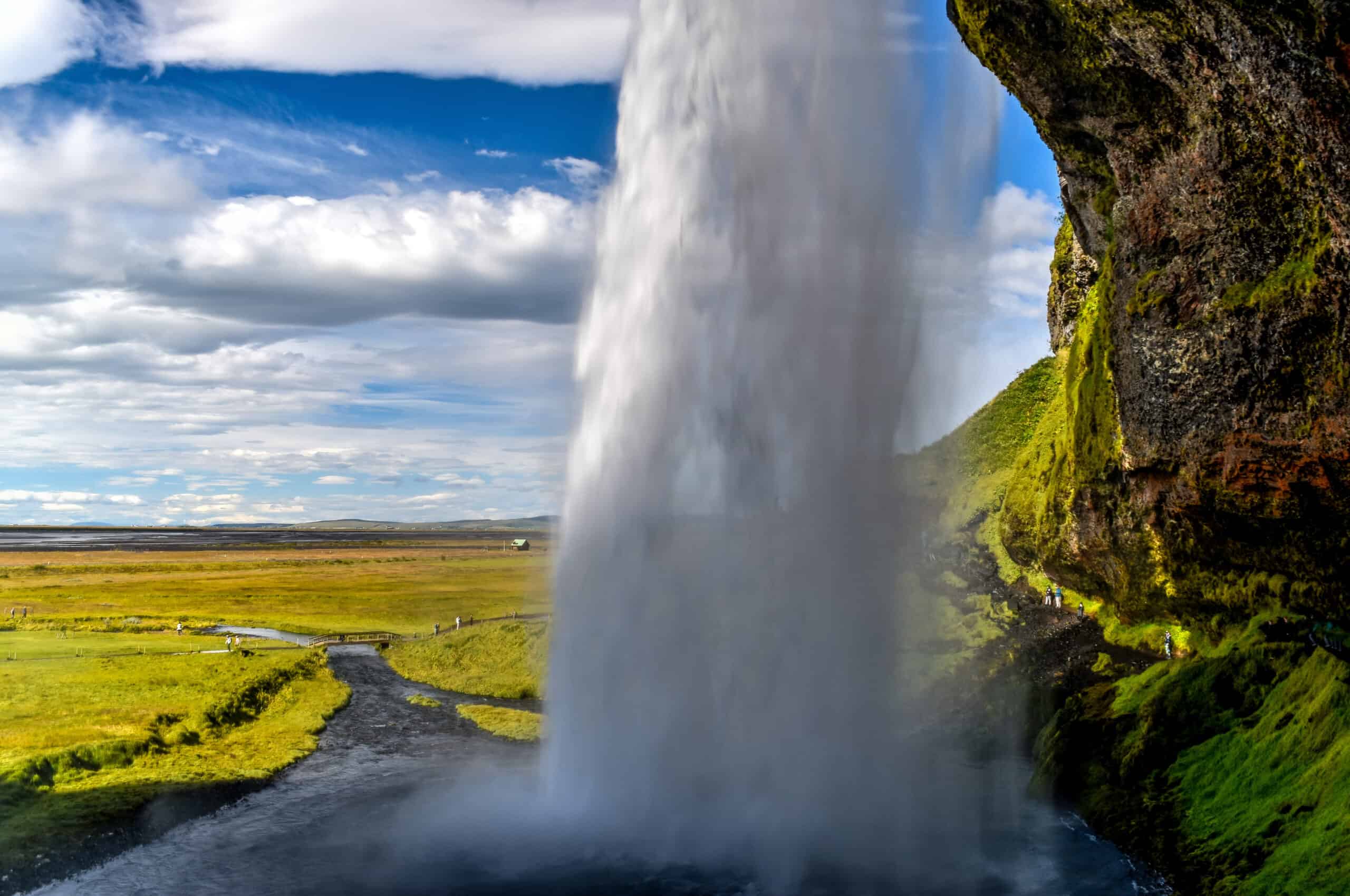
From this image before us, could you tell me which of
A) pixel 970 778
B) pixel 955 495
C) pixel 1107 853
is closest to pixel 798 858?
pixel 1107 853

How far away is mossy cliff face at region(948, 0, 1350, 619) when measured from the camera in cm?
1545

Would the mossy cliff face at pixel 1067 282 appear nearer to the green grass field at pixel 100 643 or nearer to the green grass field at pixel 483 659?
the green grass field at pixel 483 659

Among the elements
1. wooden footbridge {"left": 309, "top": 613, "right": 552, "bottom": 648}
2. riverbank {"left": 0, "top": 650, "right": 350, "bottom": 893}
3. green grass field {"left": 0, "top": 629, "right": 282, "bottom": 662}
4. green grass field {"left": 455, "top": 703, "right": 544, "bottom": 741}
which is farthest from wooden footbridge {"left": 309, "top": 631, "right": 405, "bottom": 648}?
green grass field {"left": 455, "top": 703, "right": 544, "bottom": 741}

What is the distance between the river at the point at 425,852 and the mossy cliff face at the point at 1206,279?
8319 mm

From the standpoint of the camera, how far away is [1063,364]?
2073 inches

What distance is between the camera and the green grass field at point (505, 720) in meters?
39.2

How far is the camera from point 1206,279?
773 inches

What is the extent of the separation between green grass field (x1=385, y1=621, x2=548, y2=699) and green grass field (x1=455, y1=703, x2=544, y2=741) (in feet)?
13.3

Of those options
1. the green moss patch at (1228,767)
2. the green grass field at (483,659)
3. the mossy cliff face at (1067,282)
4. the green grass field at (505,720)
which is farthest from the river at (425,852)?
the mossy cliff face at (1067,282)

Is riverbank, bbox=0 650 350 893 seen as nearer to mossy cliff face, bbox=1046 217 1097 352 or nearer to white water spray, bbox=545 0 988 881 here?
white water spray, bbox=545 0 988 881

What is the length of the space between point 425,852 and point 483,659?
3312 cm

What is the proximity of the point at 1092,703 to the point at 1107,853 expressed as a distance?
34.5 ft

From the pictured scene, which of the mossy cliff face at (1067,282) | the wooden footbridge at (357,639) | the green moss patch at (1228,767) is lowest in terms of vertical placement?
the wooden footbridge at (357,639)

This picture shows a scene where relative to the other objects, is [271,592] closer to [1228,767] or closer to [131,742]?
[131,742]
